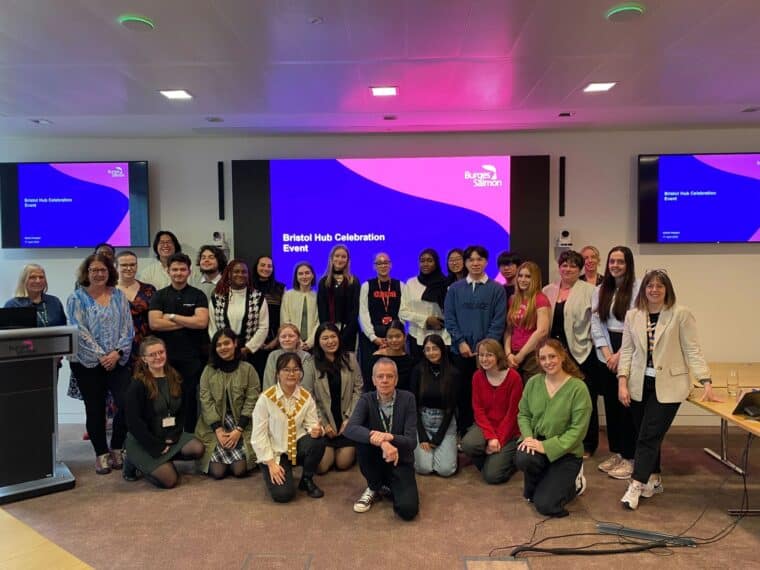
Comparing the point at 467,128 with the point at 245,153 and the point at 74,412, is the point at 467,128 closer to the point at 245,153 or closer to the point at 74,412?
the point at 245,153

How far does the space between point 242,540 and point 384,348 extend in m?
1.78

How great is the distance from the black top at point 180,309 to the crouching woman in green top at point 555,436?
256 cm

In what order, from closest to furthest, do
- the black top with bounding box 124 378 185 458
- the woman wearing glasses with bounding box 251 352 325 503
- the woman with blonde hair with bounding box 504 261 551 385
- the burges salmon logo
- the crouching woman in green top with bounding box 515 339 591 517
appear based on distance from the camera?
the crouching woman in green top with bounding box 515 339 591 517
the woman wearing glasses with bounding box 251 352 325 503
the black top with bounding box 124 378 185 458
the woman with blonde hair with bounding box 504 261 551 385
the burges salmon logo

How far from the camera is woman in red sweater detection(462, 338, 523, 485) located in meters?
3.65

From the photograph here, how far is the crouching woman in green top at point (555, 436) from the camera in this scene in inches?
125

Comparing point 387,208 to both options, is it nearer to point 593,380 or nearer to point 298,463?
point 593,380

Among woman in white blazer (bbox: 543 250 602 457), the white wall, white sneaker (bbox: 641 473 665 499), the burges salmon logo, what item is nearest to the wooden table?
white sneaker (bbox: 641 473 665 499)

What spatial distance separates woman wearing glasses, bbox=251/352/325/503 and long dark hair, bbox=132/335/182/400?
0.67m

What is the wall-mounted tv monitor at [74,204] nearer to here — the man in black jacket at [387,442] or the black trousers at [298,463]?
the black trousers at [298,463]

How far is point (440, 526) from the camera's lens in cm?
301

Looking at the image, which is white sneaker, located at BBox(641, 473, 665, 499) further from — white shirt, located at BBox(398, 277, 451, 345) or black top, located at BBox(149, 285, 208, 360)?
black top, located at BBox(149, 285, 208, 360)

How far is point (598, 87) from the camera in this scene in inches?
151

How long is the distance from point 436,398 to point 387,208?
217 centimetres

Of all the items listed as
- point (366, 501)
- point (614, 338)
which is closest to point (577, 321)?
point (614, 338)
